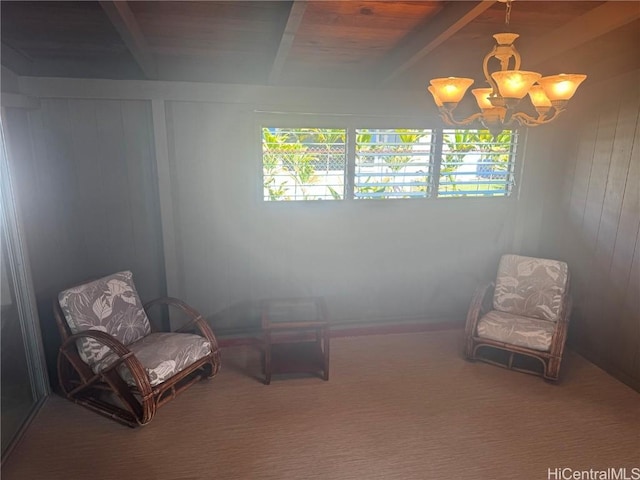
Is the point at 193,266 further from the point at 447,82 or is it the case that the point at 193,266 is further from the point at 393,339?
the point at 447,82

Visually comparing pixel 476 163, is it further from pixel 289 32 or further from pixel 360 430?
pixel 360 430

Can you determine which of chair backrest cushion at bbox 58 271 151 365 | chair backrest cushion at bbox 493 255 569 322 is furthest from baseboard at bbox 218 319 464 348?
chair backrest cushion at bbox 58 271 151 365

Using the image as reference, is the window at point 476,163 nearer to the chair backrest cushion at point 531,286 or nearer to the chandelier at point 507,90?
the chair backrest cushion at point 531,286

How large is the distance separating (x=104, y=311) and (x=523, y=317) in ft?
10.2

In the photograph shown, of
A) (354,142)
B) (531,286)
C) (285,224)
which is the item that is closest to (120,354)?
(285,224)

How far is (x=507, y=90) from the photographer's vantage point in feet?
5.34

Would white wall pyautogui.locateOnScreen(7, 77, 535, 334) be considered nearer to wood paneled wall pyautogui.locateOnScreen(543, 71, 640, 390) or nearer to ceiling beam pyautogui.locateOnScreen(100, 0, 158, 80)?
ceiling beam pyautogui.locateOnScreen(100, 0, 158, 80)

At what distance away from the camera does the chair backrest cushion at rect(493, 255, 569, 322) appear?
3227 millimetres

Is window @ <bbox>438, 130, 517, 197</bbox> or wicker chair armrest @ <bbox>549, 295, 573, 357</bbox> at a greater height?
window @ <bbox>438, 130, 517, 197</bbox>

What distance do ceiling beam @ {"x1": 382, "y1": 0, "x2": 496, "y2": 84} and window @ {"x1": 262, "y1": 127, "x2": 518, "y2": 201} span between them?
0.68m

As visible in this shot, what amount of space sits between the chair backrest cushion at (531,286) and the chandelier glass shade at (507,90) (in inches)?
70.3

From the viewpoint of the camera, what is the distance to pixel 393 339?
362cm

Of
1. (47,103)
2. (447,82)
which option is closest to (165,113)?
(47,103)

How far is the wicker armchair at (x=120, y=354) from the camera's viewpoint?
8.00 feet
